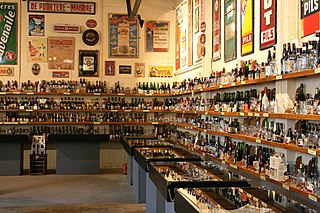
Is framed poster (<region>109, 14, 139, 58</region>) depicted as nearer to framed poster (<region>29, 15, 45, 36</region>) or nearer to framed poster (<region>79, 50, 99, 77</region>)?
framed poster (<region>79, 50, 99, 77</region>)

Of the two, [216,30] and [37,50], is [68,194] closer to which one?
[216,30]

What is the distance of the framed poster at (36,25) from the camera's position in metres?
12.1

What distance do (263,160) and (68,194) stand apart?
4.32 m

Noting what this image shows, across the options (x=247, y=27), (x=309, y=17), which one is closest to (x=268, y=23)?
(x=247, y=27)

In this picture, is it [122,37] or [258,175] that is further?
[122,37]

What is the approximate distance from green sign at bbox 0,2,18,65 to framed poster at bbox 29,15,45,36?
42 centimetres

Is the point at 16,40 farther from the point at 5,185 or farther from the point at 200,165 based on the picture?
the point at 200,165

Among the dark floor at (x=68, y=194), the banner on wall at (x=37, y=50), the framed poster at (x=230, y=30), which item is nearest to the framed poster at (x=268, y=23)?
A: the framed poster at (x=230, y=30)

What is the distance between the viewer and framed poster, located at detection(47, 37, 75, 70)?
12156 millimetres

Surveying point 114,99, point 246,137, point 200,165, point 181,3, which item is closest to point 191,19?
point 181,3

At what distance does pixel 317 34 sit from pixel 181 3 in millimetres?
7617

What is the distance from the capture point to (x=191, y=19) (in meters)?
10.3

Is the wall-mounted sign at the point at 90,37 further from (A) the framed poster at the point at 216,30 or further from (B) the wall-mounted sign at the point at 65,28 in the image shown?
(A) the framed poster at the point at 216,30

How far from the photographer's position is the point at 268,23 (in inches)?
235
